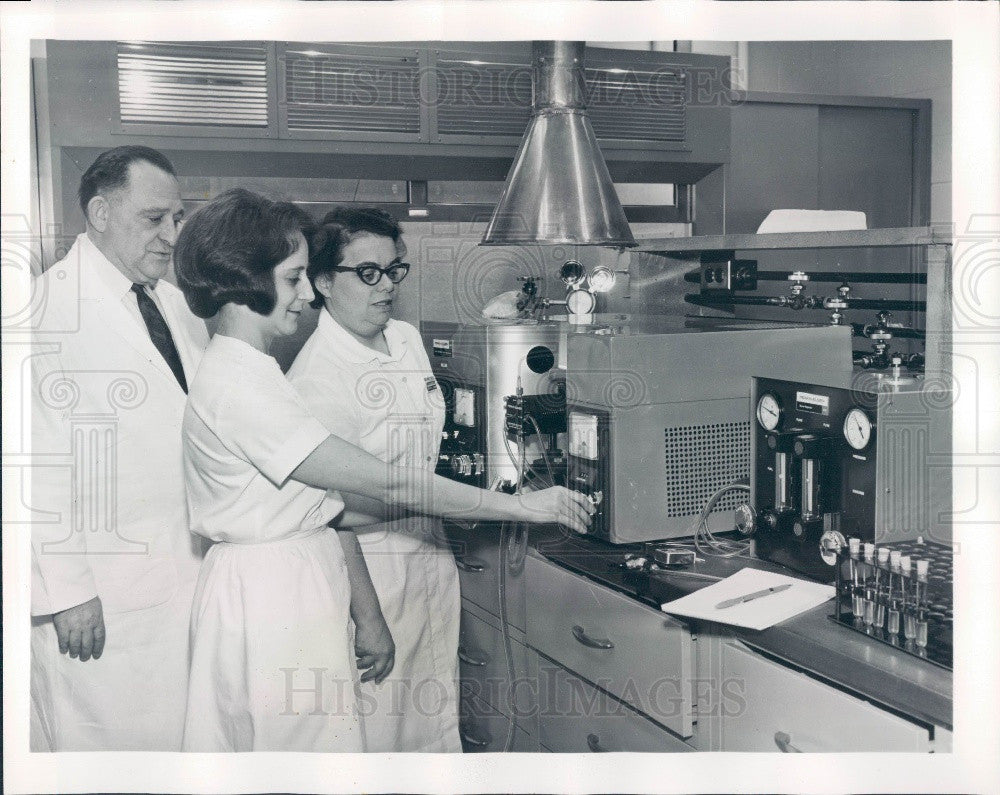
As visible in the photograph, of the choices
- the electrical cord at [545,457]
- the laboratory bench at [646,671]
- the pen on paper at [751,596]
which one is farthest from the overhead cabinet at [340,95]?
the pen on paper at [751,596]

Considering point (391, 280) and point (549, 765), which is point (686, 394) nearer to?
point (391, 280)

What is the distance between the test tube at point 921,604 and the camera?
150 centimetres

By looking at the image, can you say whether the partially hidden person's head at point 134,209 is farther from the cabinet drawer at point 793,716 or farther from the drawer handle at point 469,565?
the cabinet drawer at point 793,716

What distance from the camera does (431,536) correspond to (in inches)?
78.3

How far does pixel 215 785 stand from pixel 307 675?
0.29 metres

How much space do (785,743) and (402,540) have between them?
33.5 inches

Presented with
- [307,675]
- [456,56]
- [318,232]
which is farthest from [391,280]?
[307,675]

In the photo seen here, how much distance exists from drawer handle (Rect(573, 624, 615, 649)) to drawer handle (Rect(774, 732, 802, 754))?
37 cm

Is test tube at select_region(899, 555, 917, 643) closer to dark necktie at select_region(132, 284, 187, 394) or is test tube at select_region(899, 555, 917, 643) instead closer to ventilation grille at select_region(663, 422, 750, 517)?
ventilation grille at select_region(663, 422, 750, 517)

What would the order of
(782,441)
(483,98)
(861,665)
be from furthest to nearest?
(483,98), (782,441), (861,665)

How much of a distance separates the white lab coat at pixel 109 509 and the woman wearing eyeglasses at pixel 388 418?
281 millimetres

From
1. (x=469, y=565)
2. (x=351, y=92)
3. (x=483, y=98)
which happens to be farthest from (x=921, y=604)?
(x=351, y=92)

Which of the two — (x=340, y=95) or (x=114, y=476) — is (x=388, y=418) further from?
(x=340, y=95)

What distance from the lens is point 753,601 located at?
5.57ft
